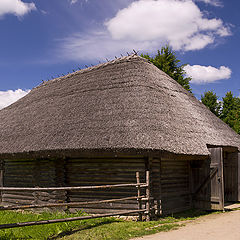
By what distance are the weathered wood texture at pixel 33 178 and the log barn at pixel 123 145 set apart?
0.03 meters

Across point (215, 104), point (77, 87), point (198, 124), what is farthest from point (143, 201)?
Result: point (215, 104)

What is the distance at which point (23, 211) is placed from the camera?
10734mm

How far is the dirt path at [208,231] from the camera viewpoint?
6.46 metres

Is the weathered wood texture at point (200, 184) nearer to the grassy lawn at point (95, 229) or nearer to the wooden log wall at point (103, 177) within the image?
the grassy lawn at point (95, 229)

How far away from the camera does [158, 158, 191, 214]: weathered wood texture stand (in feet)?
31.9

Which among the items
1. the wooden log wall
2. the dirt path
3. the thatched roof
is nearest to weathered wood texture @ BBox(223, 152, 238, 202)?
the thatched roof

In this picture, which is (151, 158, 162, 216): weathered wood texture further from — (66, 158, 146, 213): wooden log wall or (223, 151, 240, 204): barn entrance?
(223, 151, 240, 204): barn entrance

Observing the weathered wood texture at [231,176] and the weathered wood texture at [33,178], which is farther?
the weathered wood texture at [231,176]

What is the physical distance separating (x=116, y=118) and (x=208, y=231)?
14.0ft

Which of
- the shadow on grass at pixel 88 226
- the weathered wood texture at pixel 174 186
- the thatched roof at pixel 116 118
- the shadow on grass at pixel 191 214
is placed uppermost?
the thatched roof at pixel 116 118

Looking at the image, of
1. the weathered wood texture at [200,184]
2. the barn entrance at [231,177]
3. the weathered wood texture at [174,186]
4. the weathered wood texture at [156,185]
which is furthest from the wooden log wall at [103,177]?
the barn entrance at [231,177]

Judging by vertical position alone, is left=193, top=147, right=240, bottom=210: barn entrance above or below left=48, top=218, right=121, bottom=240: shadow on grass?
above

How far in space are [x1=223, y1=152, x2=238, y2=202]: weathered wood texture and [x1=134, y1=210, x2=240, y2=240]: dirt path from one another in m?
3.31

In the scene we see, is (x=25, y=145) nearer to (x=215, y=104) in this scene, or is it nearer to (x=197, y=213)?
(x=197, y=213)
